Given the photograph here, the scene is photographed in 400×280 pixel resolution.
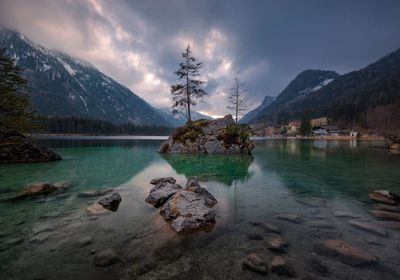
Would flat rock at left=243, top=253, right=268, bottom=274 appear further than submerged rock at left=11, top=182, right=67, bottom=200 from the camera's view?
No

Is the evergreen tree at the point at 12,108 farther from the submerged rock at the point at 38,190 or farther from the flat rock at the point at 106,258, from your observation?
the flat rock at the point at 106,258

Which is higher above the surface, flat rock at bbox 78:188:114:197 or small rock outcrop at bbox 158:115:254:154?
small rock outcrop at bbox 158:115:254:154

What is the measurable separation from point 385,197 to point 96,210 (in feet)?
37.1

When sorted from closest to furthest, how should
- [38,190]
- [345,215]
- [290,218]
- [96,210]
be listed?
[290,218] < [345,215] < [96,210] < [38,190]

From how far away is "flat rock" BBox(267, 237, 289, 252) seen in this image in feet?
11.6

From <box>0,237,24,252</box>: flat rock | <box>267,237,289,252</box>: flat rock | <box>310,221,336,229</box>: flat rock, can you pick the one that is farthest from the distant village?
<box>0,237,24,252</box>: flat rock

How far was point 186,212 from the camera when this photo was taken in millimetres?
4961

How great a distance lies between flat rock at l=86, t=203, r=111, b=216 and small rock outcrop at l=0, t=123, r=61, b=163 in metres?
15.3

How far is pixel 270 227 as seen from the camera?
4508mm

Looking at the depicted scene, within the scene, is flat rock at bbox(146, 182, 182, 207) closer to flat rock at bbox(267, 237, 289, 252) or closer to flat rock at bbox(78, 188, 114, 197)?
flat rock at bbox(78, 188, 114, 197)

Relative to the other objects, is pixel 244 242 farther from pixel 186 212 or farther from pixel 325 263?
pixel 186 212

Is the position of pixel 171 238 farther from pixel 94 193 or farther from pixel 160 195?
pixel 94 193

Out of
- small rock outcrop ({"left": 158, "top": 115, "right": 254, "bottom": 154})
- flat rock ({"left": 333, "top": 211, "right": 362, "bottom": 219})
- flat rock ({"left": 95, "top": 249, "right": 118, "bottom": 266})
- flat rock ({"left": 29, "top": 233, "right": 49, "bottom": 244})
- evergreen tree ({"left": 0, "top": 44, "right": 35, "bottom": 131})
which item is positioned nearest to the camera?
flat rock ({"left": 95, "top": 249, "right": 118, "bottom": 266})

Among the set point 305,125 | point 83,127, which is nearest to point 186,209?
point 305,125
